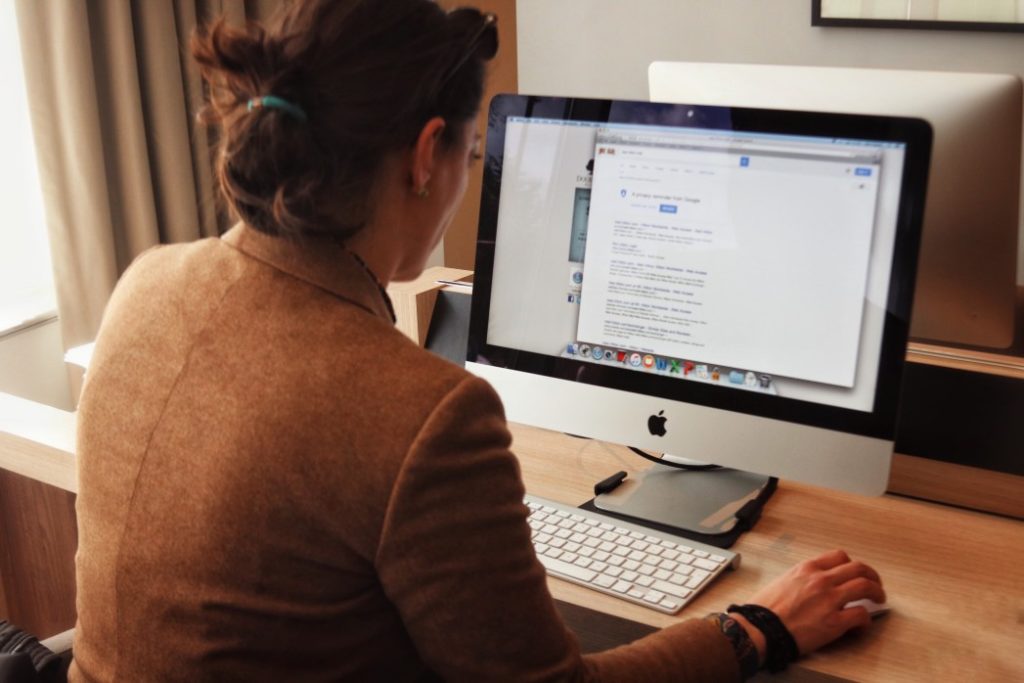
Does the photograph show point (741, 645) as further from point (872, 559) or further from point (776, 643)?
point (872, 559)

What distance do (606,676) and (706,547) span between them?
11.8 inches

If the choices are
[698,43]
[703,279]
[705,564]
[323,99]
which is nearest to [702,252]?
[703,279]

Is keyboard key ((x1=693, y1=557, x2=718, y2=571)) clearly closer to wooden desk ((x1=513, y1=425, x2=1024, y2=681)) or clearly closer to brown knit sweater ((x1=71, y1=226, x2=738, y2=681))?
wooden desk ((x1=513, y1=425, x2=1024, y2=681))

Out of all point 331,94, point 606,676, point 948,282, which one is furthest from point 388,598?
point 948,282

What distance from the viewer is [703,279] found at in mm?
1191

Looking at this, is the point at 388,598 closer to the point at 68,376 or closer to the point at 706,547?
the point at 706,547

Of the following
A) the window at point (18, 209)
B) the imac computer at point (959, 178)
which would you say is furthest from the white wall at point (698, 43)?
the imac computer at point (959, 178)

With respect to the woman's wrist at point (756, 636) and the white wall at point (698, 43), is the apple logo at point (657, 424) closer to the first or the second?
the woman's wrist at point (756, 636)

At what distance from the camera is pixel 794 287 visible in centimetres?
115

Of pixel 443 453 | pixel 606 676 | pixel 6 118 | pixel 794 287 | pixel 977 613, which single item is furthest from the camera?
pixel 6 118

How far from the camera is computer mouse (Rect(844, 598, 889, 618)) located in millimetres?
1027

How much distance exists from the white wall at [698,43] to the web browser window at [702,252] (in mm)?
2188

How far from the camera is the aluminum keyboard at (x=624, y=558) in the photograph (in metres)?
1.08

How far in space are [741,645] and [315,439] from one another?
0.44 meters
